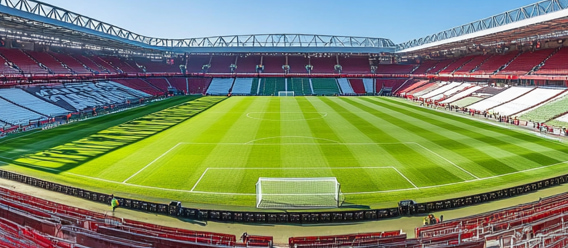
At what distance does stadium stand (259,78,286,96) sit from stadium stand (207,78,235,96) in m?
8.32

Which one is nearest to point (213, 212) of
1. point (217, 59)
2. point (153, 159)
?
point (153, 159)

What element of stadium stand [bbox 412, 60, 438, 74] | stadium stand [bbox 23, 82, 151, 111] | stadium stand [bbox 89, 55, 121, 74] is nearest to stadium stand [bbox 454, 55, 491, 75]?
stadium stand [bbox 412, 60, 438, 74]

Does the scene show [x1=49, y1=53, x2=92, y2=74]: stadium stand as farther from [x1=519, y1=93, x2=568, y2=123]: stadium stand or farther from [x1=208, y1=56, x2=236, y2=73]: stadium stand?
[x1=519, y1=93, x2=568, y2=123]: stadium stand

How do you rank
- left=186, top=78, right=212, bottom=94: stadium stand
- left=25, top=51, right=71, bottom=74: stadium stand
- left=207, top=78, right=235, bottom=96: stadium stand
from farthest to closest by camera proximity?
1. left=186, top=78, right=212, bottom=94: stadium stand
2. left=207, top=78, right=235, bottom=96: stadium stand
3. left=25, top=51, right=71, bottom=74: stadium stand

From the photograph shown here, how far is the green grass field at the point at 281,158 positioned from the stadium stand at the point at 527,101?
1016 centimetres

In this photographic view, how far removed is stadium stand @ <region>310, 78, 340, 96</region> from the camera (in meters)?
82.7

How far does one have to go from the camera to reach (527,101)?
149 feet

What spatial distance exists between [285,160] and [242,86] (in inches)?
2536

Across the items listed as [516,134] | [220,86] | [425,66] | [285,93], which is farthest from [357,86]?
[516,134]

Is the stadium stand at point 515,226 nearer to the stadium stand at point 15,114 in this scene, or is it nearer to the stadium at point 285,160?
the stadium at point 285,160

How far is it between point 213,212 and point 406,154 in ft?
51.3

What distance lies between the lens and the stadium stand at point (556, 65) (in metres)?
46.7

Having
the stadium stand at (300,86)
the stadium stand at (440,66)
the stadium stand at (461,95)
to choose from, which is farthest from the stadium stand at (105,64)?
the stadium stand at (440,66)

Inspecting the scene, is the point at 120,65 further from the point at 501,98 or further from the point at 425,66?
the point at 501,98
